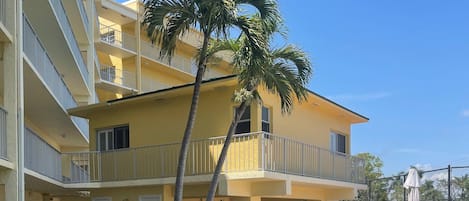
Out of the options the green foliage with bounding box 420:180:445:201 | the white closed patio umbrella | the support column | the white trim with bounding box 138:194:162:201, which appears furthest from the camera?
the support column

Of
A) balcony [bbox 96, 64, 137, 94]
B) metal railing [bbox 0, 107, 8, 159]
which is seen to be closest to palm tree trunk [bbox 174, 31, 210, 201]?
metal railing [bbox 0, 107, 8, 159]

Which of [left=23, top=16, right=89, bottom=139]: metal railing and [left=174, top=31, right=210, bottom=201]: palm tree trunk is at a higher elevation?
[left=23, top=16, right=89, bottom=139]: metal railing

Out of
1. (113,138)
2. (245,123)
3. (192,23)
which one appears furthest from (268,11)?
(113,138)

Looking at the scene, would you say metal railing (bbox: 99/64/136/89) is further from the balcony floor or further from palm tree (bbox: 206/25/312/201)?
palm tree (bbox: 206/25/312/201)

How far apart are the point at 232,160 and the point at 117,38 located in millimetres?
27689

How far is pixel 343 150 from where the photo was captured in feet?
78.9

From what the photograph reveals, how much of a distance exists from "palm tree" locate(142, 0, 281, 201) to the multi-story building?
1.77m

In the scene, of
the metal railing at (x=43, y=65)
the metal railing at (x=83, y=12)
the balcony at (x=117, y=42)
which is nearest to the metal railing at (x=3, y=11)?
the metal railing at (x=43, y=65)

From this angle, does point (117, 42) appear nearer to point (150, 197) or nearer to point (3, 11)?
point (150, 197)

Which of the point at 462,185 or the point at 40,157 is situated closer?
the point at 40,157

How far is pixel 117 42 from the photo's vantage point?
1673 inches

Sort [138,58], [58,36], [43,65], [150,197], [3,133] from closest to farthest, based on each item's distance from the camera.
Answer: [3,133], [150,197], [43,65], [58,36], [138,58]

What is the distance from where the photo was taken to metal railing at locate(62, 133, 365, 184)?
1692 cm

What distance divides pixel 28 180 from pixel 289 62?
29.1ft
